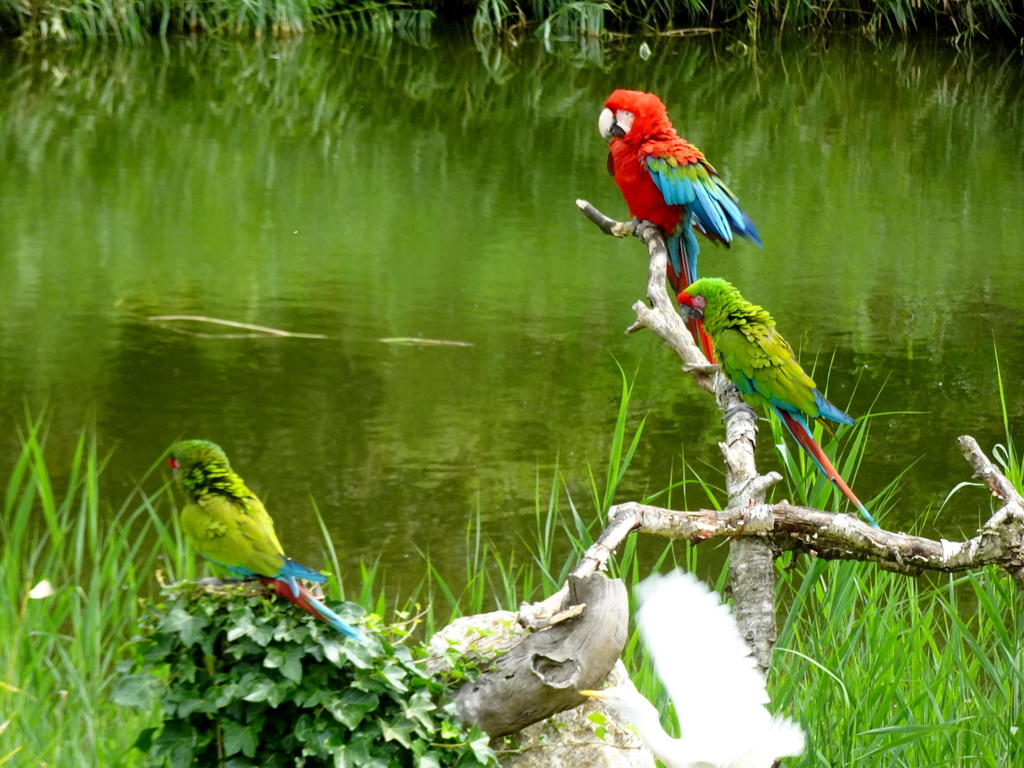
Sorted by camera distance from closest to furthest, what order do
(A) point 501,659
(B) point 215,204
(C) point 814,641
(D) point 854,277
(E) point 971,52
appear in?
(A) point 501,659, (C) point 814,641, (D) point 854,277, (B) point 215,204, (E) point 971,52

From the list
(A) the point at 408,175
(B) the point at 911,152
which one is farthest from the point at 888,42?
(A) the point at 408,175

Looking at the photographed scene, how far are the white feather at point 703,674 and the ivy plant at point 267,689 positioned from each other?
0.25 metres

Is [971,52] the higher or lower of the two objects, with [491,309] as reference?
higher

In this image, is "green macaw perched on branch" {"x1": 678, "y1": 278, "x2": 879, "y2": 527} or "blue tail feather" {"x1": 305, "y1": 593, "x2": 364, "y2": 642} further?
"green macaw perched on branch" {"x1": 678, "y1": 278, "x2": 879, "y2": 527}

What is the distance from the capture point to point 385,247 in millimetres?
5375

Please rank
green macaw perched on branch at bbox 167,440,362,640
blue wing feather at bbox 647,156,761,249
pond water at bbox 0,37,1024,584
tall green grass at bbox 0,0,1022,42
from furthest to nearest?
tall green grass at bbox 0,0,1022,42, pond water at bbox 0,37,1024,584, blue wing feather at bbox 647,156,761,249, green macaw perched on branch at bbox 167,440,362,640

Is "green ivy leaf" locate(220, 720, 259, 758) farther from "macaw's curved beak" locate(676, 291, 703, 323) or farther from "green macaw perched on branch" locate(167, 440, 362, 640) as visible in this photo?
"macaw's curved beak" locate(676, 291, 703, 323)

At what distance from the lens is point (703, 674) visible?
1237 mm

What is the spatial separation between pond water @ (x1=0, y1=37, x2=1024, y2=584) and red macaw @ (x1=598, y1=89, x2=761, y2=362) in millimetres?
556

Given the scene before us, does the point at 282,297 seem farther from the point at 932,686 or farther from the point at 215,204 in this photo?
the point at 932,686

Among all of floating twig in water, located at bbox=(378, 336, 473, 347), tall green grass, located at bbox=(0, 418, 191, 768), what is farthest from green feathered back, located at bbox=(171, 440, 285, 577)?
floating twig in water, located at bbox=(378, 336, 473, 347)

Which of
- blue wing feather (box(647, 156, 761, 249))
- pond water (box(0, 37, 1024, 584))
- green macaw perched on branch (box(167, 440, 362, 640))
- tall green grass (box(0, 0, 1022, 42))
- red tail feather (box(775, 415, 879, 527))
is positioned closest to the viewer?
green macaw perched on branch (box(167, 440, 362, 640))

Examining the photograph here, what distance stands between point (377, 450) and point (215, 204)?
2.76 meters

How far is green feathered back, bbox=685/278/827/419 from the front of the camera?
159cm
